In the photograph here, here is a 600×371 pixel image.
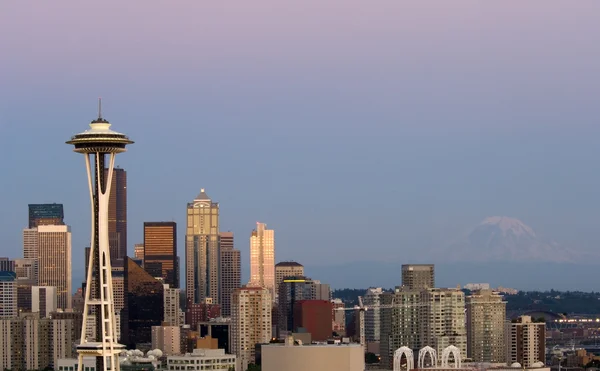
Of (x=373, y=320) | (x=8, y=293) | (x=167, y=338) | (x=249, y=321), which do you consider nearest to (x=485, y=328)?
(x=373, y=320)

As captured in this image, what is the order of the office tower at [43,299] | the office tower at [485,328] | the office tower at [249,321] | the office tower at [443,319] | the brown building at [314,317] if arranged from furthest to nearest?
1. the office tower at [43,299]
2. the brown building at [314,317]
3. the office tower at [485,328]
4. the office tower at [443,319]
5. the office tower at [249,321]

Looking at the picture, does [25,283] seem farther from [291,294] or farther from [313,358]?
[313,358]

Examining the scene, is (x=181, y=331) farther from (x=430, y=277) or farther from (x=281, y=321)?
(x=430, y=277)

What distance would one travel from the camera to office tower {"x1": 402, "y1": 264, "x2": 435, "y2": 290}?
520ft

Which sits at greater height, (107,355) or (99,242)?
(99,242)

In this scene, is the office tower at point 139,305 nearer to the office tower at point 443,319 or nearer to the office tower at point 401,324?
the office tower at point 401,324

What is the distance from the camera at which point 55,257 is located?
605 feet

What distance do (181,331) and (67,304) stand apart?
25.0 metres

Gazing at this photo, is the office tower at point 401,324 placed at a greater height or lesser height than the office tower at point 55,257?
lesser

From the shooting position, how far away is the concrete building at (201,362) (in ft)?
371

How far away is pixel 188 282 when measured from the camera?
191 metres

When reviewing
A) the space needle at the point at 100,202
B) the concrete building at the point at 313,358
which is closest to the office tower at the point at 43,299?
A: the space needle at the point at 100,202

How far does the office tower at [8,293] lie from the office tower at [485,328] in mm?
41387

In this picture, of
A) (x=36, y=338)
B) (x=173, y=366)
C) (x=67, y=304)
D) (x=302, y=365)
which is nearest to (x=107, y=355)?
(x=302, y=365)
